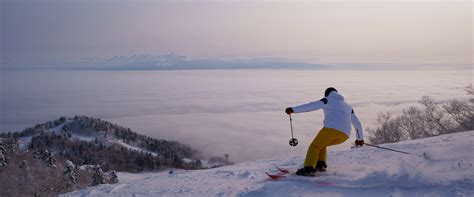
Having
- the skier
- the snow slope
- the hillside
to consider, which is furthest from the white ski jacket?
the hillside

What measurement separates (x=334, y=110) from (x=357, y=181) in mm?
1595

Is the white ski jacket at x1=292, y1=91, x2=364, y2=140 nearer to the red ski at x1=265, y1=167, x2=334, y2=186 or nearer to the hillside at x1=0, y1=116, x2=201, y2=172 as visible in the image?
the red ski at x1=265, y1=167, x2=334, y2=186

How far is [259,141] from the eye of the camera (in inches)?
6196

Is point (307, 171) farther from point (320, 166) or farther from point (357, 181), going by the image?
point (357, 181)

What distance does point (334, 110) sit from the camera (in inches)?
327

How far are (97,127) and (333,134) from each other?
170237 millimetres

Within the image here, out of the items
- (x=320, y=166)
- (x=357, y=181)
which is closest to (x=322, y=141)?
(x=320, y=166)

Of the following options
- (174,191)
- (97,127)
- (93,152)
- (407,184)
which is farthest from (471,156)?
(97,127)

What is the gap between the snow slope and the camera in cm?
677

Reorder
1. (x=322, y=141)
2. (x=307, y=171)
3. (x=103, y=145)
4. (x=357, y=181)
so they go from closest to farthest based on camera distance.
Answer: (x=357, y=181) < (x=307, y=171) < (x=322, y=141) < (x=103, y=145)

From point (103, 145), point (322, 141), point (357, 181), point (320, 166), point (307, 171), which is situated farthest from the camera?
point (103, 145)

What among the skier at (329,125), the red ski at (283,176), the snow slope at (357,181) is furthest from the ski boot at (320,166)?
the red ski at (283,176)

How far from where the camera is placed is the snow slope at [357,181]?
6.77 meters

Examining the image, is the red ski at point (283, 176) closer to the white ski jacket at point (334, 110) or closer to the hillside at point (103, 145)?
the white ski jacket at point (334, 110)
